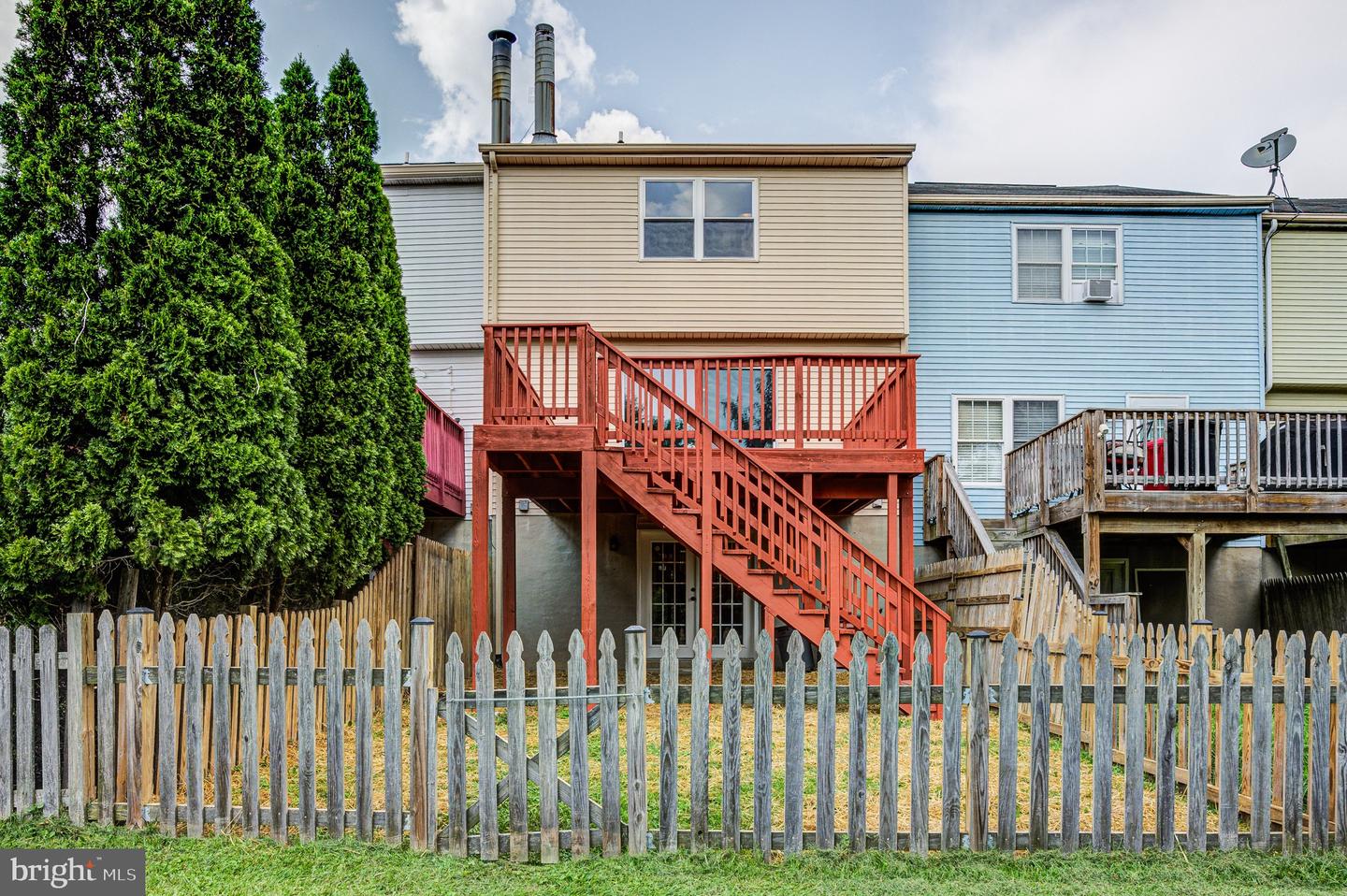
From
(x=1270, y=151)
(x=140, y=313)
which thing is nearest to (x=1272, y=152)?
(x=1270, y=151)

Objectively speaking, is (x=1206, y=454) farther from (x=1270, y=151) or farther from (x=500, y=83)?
(x=500, y=83)

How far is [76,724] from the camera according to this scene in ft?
18.2

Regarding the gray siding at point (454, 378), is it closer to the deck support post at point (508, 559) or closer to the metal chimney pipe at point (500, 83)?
the deck support post at point (508, 559)

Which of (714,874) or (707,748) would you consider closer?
(714,874)

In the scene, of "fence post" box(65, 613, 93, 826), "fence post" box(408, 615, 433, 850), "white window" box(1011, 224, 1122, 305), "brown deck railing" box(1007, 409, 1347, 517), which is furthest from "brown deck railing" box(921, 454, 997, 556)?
"fence post" box(65, 613, 93, 826)

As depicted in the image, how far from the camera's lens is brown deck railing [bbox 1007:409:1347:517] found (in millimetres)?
12039

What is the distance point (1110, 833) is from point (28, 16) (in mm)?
7921

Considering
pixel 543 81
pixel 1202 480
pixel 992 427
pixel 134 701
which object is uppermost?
pixel 543 81

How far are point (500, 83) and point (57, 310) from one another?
12.7m

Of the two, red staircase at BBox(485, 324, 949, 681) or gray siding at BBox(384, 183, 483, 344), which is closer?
red staircase at BBox(485, 324, 949, 681)

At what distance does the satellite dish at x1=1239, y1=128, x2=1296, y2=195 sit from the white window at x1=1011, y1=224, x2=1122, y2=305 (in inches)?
127

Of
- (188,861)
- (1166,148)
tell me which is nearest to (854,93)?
(1166,148)

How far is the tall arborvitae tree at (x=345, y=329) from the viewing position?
813cm

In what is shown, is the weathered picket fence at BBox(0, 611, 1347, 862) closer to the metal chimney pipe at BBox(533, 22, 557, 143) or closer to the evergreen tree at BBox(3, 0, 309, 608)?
the evergreen tree at BBox(3, 0, 309, 608)
